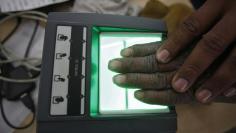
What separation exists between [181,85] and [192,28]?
86 mm

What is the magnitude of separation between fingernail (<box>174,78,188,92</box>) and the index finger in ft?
0.14

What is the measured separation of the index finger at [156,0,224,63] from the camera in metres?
0.45

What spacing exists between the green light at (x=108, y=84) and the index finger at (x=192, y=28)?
71 millimetres

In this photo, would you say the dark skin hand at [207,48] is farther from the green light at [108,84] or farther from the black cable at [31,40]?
the black cable at [31,40]

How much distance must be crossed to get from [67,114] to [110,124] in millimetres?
64

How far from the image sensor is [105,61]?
493 mm

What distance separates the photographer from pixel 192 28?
45cm

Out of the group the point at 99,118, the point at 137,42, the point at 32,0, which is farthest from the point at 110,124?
the point at 32,0

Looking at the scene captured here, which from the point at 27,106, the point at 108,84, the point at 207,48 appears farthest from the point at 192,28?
the point at 27,106

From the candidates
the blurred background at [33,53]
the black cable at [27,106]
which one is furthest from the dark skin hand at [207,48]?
the black cable at [27,106]

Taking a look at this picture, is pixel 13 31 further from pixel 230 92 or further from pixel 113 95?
pixel 230 92

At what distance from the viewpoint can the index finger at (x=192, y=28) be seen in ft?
1.48

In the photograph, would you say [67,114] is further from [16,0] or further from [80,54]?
[16,0]

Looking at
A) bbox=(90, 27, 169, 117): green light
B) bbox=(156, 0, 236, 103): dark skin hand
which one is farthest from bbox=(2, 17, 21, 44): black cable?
bbox=(156, 0, 236, 103): dark skin hand
